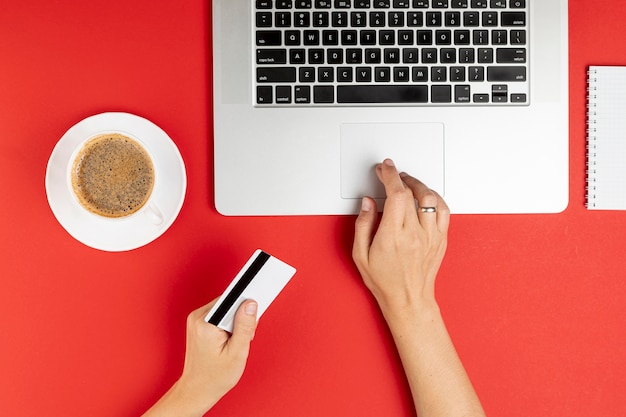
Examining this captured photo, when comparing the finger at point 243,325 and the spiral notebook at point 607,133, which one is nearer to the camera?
the finger at point 243,325

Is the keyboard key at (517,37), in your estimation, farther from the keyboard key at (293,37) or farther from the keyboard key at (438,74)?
the keyboard key at (293,37)

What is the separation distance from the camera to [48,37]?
764 mm

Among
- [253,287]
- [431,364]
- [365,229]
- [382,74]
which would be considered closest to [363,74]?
[382,74]

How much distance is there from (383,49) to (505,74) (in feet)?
0.64

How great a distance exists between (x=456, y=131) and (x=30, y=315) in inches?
30.0

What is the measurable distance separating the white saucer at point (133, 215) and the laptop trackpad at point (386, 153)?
0.26m

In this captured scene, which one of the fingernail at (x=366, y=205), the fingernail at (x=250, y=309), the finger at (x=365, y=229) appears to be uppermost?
the fingernail at (x=366, y=205)

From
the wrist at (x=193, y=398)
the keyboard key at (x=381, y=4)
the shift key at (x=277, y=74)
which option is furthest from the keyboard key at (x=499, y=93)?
the wrist at (x=193, y=398)

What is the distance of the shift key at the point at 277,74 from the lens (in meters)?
0.72

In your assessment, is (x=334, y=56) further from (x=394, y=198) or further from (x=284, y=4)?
(x=394, y=198)

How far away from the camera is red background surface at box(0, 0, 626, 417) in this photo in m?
0.77

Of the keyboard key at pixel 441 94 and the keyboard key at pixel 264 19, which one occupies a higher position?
the keyboard key at pixel 264 19

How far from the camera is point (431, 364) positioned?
29.1 inches

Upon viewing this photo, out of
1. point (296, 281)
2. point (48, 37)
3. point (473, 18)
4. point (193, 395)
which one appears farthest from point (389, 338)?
point (48, 37)
